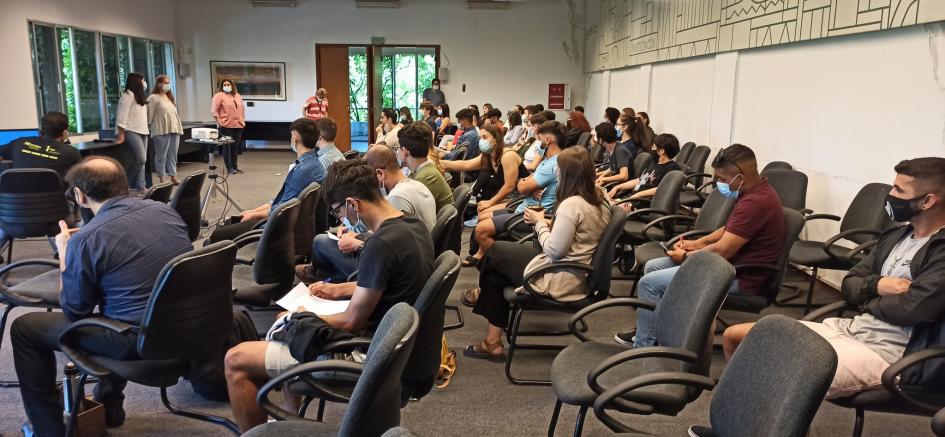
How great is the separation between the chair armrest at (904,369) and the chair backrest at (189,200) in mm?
3720

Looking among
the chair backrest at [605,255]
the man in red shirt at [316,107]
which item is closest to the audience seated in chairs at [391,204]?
the chair backrest at [605,255]

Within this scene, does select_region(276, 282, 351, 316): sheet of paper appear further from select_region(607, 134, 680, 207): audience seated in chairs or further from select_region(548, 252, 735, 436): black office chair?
select_region(607, 134, 680, 207): audience seated in chairs

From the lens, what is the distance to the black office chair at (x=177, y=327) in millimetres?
2137

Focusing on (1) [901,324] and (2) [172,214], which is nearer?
(1) [901,324]

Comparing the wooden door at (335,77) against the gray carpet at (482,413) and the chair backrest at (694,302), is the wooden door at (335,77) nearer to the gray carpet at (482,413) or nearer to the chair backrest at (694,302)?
the gray carpet at (482,413)

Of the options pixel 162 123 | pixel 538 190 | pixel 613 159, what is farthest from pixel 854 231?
pixel 162 123

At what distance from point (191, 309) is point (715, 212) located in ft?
9.91

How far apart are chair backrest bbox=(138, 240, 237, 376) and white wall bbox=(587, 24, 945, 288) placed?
148 inches

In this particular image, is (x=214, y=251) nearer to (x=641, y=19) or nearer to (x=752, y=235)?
(x=752, y=235)

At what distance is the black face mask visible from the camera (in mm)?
2303

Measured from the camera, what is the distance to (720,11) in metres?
6.39

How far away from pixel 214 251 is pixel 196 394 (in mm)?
1093

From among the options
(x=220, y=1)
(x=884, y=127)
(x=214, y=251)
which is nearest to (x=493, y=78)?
(x=220, y=1)

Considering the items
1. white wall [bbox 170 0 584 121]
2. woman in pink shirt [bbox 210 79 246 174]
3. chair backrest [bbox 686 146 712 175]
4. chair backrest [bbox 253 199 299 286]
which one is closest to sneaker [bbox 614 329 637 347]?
chair backrest [bbox 253 199 299 286]
